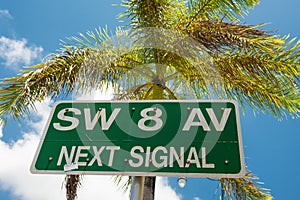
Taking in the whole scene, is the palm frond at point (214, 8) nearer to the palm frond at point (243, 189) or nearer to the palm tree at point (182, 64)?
the palm tree at point (182, 64)

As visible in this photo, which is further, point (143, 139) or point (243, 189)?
point (243, 189)

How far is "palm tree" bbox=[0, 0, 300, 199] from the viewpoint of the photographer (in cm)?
510

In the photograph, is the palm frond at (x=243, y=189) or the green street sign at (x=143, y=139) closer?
the green street sign at (x=143, y=139)

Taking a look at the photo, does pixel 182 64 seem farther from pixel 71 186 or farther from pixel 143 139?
pixel 143 139

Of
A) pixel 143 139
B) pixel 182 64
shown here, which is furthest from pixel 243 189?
pixel 143 139

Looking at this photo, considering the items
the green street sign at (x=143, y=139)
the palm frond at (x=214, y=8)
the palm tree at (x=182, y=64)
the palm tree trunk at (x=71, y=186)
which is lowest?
the green street sign at (x=143, y=139)

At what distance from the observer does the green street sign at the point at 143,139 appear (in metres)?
1.55

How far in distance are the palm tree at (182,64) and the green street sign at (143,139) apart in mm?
3299

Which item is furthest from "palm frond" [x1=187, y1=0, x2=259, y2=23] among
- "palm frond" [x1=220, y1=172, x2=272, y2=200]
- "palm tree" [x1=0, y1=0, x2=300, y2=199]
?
"palm frond" [x1=220, y1=172, x2=272, y2=200]

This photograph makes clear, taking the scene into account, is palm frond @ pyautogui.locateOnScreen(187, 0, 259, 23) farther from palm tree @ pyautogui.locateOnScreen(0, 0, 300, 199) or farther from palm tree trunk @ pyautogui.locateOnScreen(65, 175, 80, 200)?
palm tree trunk @ pyautogui.locateOnScreen(65, 175, 80, 200)

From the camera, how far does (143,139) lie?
Answer: 5.41 ft

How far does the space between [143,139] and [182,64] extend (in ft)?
12.6

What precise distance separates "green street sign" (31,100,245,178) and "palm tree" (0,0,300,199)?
330 centimetres

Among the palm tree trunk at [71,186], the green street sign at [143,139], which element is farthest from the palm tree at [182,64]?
the green street sign at [143,139]
